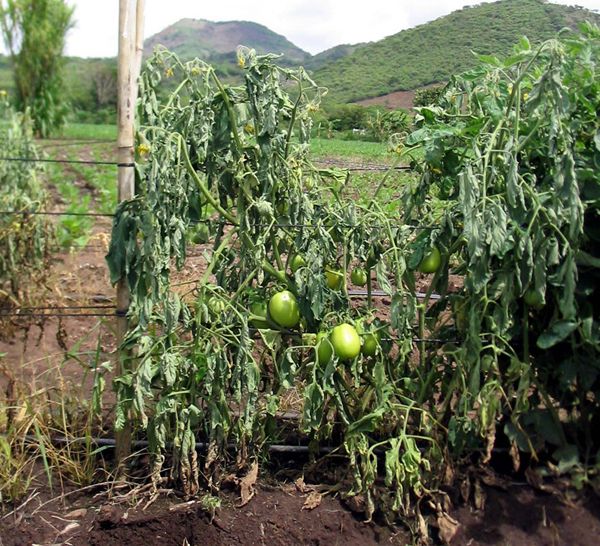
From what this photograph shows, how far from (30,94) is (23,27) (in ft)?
7.50

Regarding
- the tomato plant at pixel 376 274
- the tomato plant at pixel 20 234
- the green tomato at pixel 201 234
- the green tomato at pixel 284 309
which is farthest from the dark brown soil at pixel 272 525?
the tomato plant at pixel 20 234

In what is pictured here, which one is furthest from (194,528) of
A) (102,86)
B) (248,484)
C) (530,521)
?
(102,86)

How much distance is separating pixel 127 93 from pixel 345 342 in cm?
112

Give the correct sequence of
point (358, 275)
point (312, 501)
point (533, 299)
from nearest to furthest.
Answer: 1. point (533, 299)
2. point (312, 501)
3. point (358, 275)

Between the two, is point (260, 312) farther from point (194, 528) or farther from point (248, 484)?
point (194, 528)

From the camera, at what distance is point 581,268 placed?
7.64 ft

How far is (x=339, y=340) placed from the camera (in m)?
2.27

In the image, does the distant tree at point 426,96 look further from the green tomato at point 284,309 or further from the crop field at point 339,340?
the green tomato at point 284,309

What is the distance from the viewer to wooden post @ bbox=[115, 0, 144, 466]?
238cm

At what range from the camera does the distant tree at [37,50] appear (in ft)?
76.6

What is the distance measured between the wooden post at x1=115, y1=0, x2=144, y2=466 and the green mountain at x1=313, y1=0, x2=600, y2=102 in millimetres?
1131

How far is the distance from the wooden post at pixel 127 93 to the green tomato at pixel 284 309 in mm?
540

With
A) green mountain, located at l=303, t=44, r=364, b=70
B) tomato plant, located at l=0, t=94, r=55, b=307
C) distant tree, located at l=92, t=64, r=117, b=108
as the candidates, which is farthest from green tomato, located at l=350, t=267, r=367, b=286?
distant tree, located at l=92, t=64, r=117, b=108

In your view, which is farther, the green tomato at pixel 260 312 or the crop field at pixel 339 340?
the green tomato at pixel 260 312
